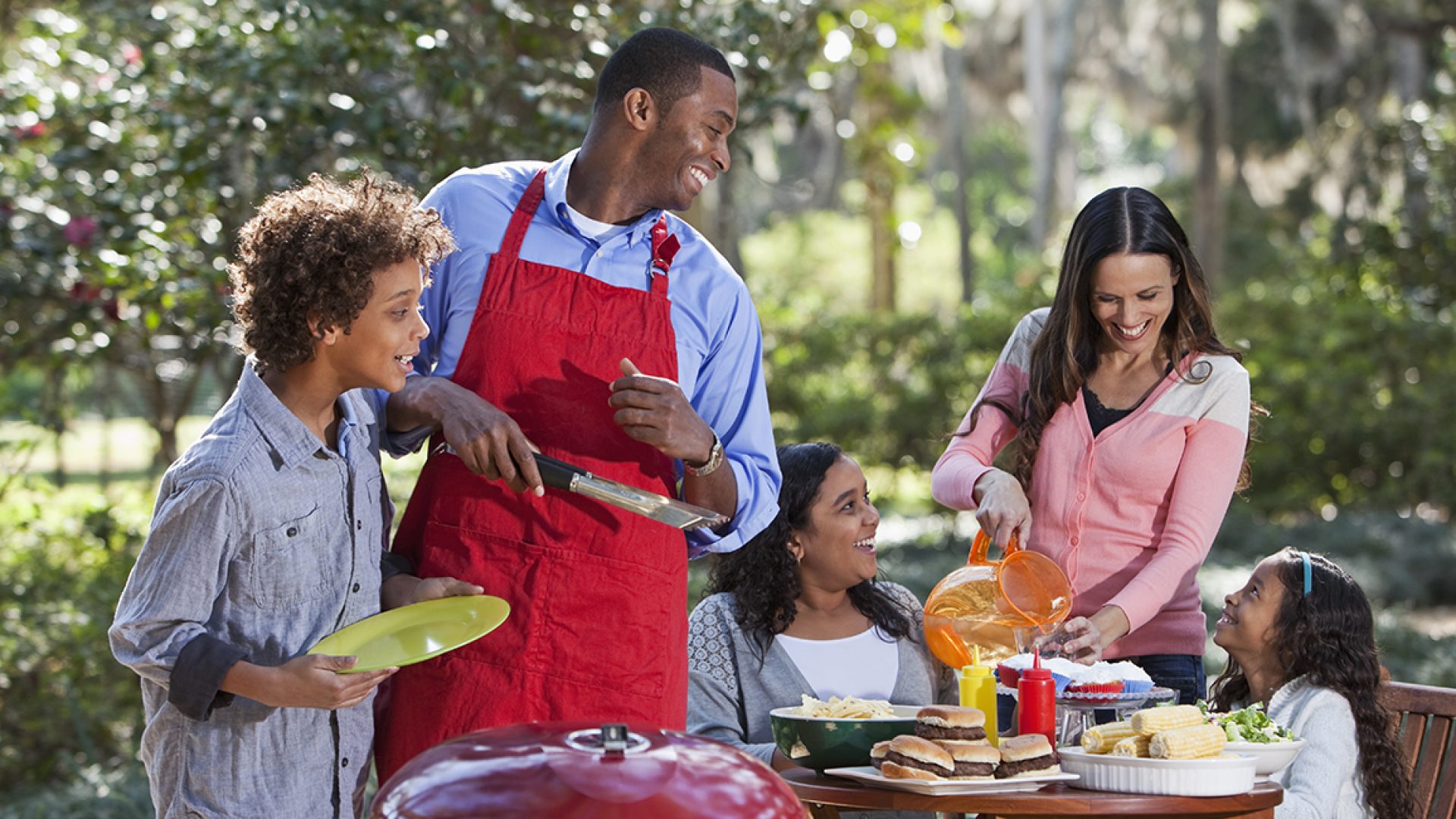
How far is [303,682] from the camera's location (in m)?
2.24

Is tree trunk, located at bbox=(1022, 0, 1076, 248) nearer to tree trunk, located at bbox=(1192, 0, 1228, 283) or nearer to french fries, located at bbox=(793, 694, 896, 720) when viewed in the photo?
tree trunk, located at bbox=(1192, 0, 1228, 283)

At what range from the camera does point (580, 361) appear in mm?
2625

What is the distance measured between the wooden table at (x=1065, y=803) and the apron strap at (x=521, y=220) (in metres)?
1.05

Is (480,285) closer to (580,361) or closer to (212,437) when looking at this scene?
(580,361)

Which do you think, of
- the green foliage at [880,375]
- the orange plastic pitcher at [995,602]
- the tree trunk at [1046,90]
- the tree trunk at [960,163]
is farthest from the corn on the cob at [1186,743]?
the tree trunk at [1046,90]

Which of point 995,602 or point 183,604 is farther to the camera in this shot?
point 995,602

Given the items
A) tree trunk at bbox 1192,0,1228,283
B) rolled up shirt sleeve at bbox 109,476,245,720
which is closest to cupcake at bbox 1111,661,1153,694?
rolled up shirt sleeve at bbox 109,476,245,720

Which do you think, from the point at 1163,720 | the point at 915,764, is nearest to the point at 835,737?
the point at 915,764

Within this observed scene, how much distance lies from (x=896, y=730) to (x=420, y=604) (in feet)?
3.27

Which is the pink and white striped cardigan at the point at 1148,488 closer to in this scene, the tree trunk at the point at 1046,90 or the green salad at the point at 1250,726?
the green salad at the point at 1250,726

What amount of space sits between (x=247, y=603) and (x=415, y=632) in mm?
266

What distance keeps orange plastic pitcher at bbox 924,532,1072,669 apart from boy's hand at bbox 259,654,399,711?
132cm

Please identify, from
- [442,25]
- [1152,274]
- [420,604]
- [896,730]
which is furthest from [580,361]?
[442,25]

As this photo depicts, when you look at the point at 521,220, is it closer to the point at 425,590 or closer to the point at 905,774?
the point at 425,590
